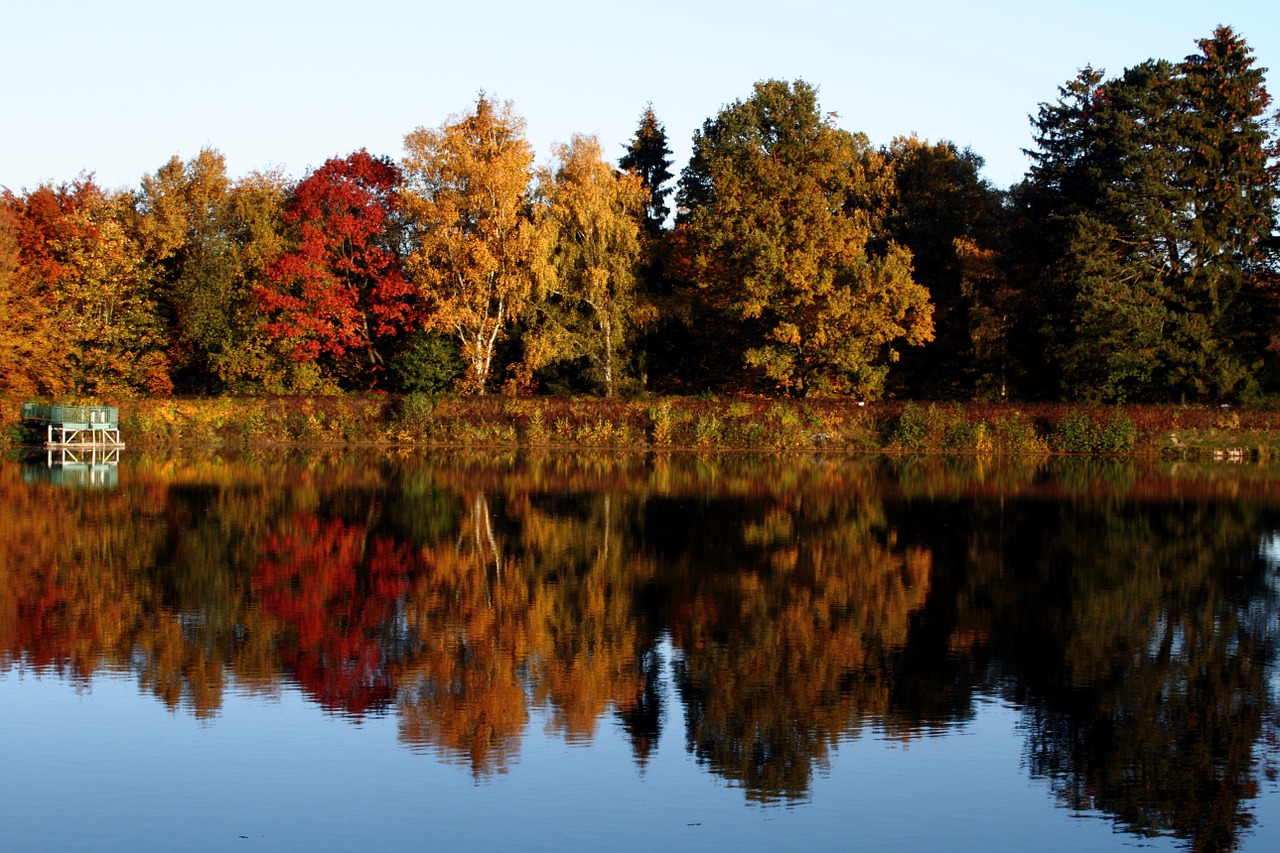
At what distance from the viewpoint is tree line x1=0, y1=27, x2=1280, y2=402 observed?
4725cm

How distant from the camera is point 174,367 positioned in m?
52.7

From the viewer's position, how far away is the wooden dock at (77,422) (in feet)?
141

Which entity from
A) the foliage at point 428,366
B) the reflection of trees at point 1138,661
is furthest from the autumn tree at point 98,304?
the reflection of trees at point 1138,661

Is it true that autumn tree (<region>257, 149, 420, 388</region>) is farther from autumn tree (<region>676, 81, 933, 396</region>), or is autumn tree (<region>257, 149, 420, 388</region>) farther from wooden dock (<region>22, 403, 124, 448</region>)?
autumn tree (<region>676, 81, 933, 396</region>)

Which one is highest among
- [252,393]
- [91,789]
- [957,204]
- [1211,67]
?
[1211,67]

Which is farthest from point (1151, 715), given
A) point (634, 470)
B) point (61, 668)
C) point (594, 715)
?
point (634, 470)

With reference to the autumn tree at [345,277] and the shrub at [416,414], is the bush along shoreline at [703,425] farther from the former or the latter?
the autumn tree at [345,277]

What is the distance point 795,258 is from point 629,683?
1418 inches

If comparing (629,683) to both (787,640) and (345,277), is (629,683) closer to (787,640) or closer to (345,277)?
(787,640)

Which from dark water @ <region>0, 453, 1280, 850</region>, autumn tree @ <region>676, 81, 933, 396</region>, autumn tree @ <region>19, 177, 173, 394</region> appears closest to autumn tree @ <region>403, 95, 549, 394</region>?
autumn tree @ <region>676, 81, 933, 396</region>

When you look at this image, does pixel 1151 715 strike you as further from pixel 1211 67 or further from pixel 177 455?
pixel 1211 67

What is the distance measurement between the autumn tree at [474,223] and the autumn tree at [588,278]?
1265 mm

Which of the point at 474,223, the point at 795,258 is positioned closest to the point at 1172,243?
the point at 795,258

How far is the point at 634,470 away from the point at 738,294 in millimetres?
13524
